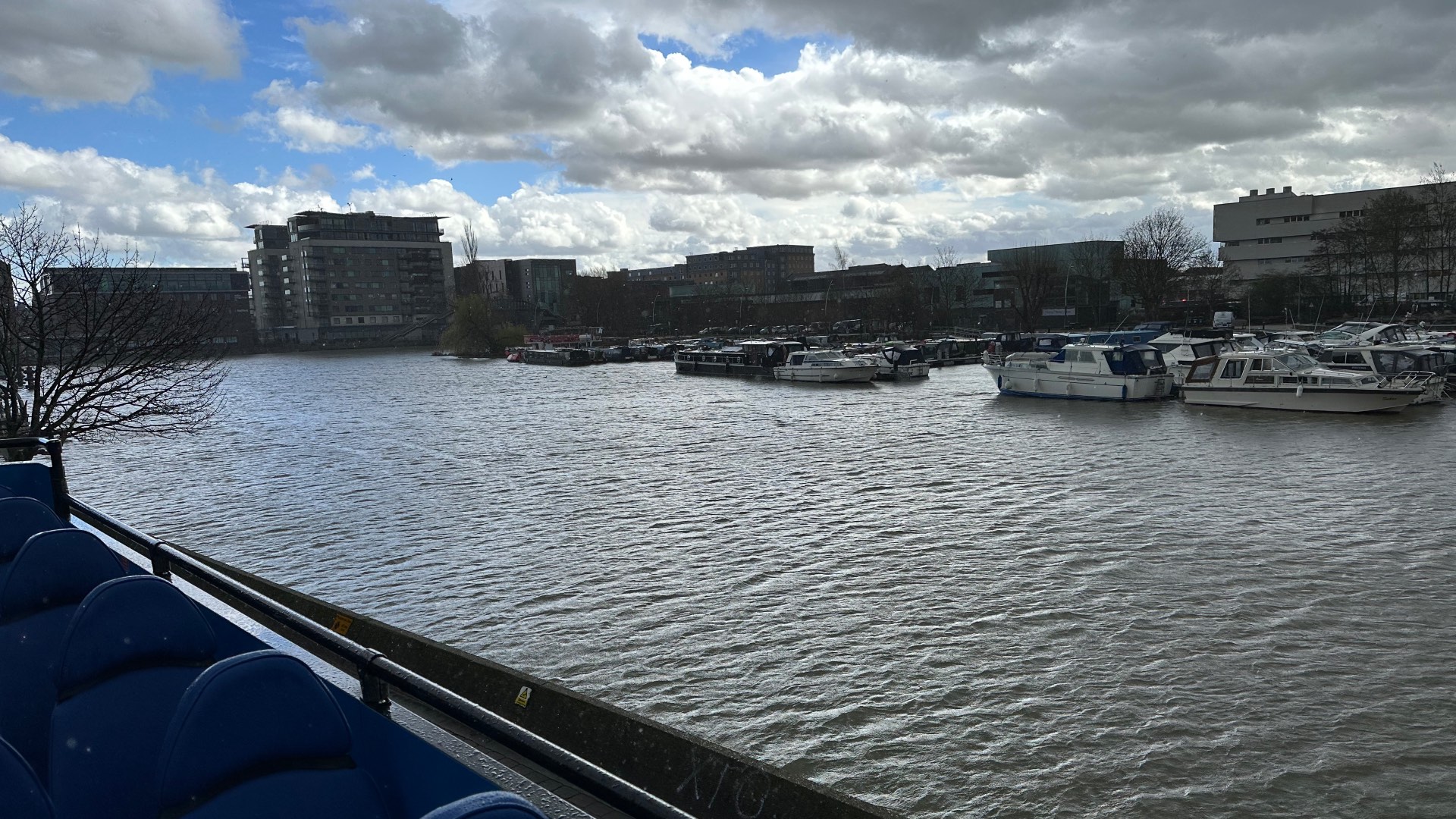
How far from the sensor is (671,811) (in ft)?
6.30

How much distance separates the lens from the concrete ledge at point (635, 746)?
19.2ft

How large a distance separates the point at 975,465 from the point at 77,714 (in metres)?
21.6

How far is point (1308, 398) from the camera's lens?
2922 cm

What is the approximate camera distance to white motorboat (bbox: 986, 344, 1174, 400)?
115 feet

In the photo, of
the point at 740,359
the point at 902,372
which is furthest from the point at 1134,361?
the point at 740,359

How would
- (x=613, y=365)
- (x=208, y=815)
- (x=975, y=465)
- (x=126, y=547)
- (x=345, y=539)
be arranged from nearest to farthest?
(x=208, y=815), (x=126, y=547), (x=345, y=539), (x=975, y=465), (x=613, y=365)

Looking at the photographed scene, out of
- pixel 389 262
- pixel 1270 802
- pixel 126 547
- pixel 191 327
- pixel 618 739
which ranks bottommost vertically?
pixel 1270 802

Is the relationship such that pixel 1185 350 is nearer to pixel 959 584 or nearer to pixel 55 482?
pixel 959 584

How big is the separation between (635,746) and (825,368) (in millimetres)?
43947

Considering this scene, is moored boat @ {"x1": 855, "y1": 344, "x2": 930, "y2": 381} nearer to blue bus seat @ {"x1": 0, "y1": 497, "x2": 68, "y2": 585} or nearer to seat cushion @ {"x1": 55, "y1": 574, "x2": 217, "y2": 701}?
blue bus seat @ {"x1": 0, "y1": 497, "x2": 68, "y2": 585}

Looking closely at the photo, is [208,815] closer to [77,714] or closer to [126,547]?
[77,714]

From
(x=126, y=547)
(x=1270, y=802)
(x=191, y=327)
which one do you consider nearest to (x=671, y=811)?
(x=126, y=547)

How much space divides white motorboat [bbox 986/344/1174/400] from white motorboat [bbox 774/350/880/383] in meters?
10.8

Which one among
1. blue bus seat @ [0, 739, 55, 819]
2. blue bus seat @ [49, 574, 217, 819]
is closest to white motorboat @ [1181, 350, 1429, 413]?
blue bus seat @ [49, 574, 217, 819]
